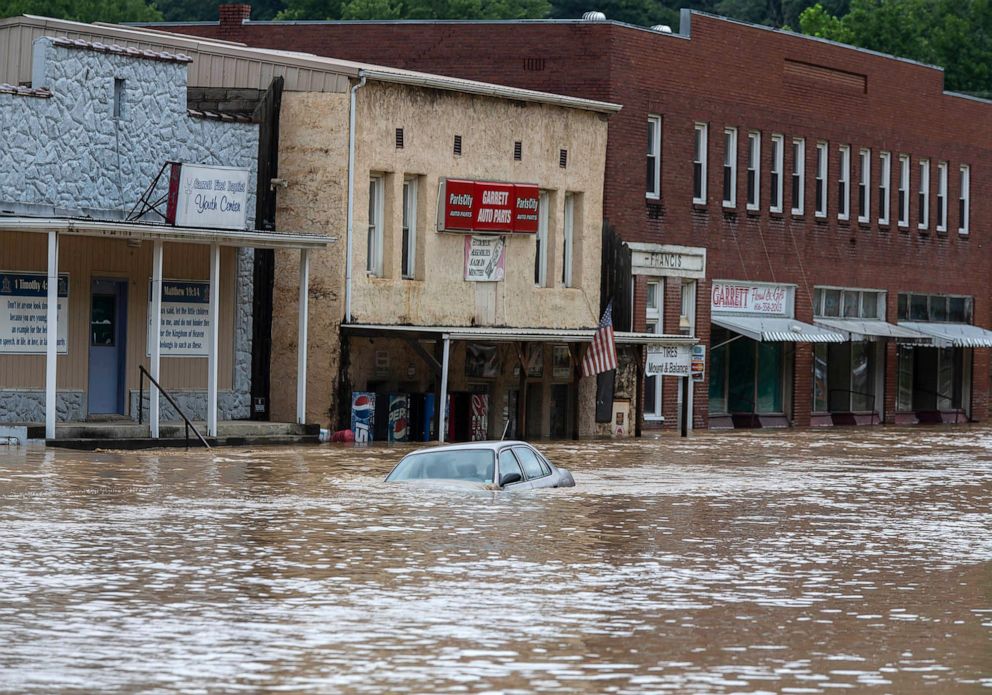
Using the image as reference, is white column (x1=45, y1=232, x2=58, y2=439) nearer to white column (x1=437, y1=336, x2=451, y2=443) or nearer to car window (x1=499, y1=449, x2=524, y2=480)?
white column (x1=437, y1=336, x2=451, y2=443)

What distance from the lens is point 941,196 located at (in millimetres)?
61688

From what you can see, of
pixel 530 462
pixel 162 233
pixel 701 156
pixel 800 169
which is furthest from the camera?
pixel 800 169

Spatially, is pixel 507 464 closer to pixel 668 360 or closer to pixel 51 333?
pixel 51 333

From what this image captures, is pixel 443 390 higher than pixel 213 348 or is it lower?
lower

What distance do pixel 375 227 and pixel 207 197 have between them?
5.11 meters

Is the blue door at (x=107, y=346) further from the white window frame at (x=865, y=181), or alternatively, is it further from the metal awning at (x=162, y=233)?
the white window frame at (x=865, y=181)

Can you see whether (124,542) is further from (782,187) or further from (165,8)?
(165,8)

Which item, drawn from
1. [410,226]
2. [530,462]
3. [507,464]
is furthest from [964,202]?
[507,464]

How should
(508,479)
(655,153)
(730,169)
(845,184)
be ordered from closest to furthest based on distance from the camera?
1. (508,479)
2. (655,153)
3. (730,169)
4. (845,184)

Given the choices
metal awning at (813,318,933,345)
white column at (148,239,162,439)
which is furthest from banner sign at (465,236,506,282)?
metal awning at (813,318,933,345)

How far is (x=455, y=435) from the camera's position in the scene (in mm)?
40656

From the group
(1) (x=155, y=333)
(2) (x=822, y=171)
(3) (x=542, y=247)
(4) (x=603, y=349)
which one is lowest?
(4) (x=603, y=349)

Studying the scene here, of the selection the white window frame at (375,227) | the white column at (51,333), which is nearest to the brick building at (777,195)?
the white window frame at (375,227)

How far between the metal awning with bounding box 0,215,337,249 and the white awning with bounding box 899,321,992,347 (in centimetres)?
2720
